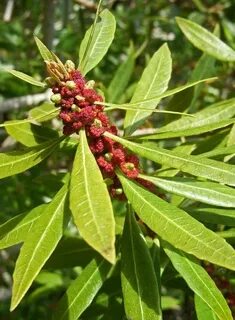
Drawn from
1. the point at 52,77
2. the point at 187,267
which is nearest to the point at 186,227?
the point at 187,267

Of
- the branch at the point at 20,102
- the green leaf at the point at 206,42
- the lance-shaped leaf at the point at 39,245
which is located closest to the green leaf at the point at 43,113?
the lance-shaped leaf at the point at 39,245

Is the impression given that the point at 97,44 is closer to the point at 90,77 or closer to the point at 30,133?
the point at 30,133

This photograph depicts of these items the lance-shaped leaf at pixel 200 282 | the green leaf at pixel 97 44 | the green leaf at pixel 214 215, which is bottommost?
the lance-shaped leaf at pixel 200 282

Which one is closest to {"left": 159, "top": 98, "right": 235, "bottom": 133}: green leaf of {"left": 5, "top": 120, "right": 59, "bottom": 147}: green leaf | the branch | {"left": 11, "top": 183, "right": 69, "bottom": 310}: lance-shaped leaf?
{"left": 5, "top": 120, "right": 59, "bottom": 147}: green leaf

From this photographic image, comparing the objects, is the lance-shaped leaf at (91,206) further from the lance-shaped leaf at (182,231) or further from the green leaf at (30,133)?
the green leaf at (30,133)

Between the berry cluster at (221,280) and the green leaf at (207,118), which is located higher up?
the green leaf at (207,118)

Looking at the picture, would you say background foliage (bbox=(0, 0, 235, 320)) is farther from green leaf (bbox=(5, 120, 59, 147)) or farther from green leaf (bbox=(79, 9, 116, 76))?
green leaf (bbox=(79, 9, 116, 76))

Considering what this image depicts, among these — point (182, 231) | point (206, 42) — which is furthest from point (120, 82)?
point (182, 231)
